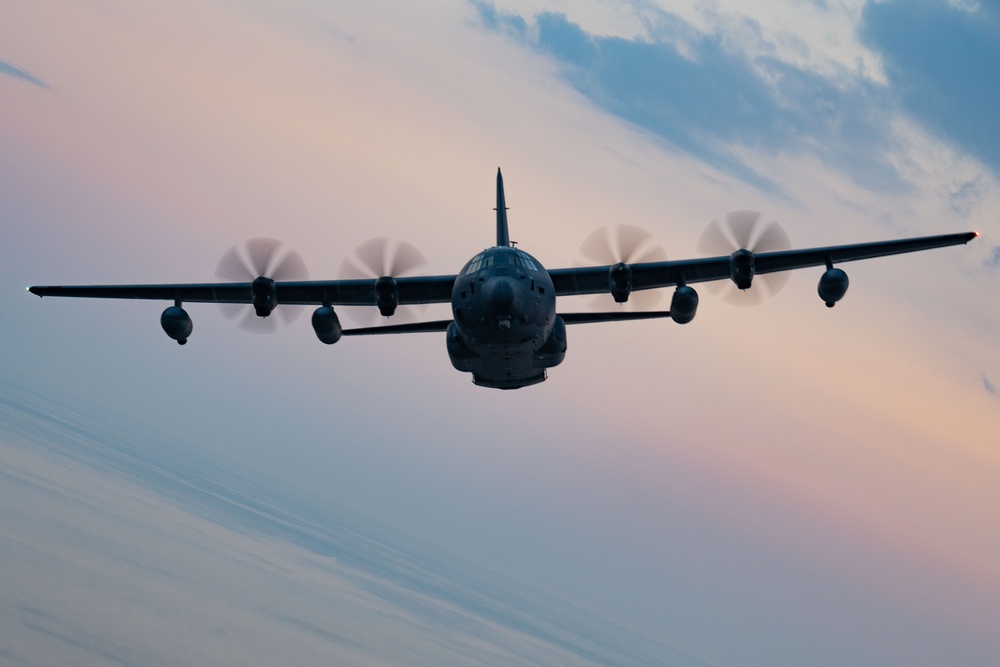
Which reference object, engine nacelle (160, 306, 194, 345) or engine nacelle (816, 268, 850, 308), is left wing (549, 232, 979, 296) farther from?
engine nacelle (160, 306, 194, 345)

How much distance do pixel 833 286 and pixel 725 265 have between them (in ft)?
15.2

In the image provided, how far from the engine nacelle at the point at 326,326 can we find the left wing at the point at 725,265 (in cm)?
883

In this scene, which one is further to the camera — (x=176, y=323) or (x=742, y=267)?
(x=176, y=323)

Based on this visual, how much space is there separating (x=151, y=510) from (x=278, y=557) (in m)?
31.5

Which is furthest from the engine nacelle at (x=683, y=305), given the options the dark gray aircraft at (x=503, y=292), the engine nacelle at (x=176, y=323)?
the engine nacelle at (x=176, y=323)

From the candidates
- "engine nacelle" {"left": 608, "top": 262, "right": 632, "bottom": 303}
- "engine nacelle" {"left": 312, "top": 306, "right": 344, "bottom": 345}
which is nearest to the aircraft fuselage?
"engine nacelle" {"left": 608, "top": 262, "right": 632, "bottom": 303}

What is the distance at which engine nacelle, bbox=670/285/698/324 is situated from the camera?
91.1 ft

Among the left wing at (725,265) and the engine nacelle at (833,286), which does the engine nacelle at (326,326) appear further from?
the engine nacelle at (833,286)

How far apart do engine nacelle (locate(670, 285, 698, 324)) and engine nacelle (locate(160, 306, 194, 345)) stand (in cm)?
1954

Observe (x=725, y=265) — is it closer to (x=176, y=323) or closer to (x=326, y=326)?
(x=326, y=326)

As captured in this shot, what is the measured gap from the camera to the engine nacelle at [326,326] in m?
30.1

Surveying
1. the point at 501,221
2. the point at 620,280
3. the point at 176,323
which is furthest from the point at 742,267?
the point at 176,323

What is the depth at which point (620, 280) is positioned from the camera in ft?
96.8

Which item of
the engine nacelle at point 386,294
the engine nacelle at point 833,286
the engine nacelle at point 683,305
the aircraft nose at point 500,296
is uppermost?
the engine nacelle at point 833,286
